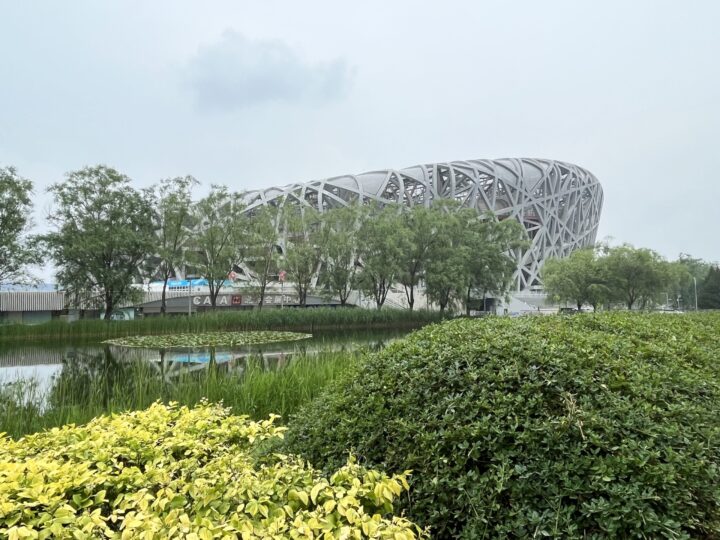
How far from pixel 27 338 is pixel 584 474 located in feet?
77.0

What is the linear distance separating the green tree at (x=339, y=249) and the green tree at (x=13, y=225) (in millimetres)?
16311

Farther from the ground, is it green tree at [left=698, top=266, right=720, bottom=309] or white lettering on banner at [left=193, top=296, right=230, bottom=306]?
green tree at [left=698, top=266, right=720, bottom=309]

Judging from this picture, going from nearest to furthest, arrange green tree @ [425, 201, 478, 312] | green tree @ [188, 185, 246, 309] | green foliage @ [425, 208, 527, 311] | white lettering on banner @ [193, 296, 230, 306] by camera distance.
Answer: green tree @ [188, 185, 246, 309] → green tree @ [425, 201, 478, 312] → green foliage @ [425, 208, 527, 311] → white lettering on banner @ [193, 296, 230, 306]

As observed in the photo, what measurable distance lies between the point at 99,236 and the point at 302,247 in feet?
39.5

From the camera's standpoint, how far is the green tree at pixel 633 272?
31.6m

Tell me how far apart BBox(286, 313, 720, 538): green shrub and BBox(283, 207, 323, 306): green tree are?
29.6 m

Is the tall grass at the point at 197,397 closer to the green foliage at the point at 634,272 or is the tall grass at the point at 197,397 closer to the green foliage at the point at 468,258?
the green foliage at the point at 468,258

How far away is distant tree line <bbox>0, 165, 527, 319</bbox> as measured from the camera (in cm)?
2452

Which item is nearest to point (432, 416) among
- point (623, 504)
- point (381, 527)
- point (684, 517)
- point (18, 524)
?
point (381, 527)

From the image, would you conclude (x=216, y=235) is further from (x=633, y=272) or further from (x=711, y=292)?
(x=711, y=292)

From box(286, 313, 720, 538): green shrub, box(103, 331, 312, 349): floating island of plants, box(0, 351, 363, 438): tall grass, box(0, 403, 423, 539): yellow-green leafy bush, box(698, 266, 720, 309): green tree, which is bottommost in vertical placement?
box(103, 331, 312, 349): floating island of plants

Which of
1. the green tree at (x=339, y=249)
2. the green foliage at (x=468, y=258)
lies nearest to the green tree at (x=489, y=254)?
the green foliage at (x=468, y=258)

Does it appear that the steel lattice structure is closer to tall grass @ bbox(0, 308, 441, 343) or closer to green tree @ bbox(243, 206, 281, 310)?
green tree @ bbox(243, 206, 281, 310)

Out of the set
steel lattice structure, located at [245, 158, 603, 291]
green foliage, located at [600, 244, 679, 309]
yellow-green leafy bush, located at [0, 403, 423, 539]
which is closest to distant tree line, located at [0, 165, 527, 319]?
green foliage, located at [600, 244, 679, 309]
